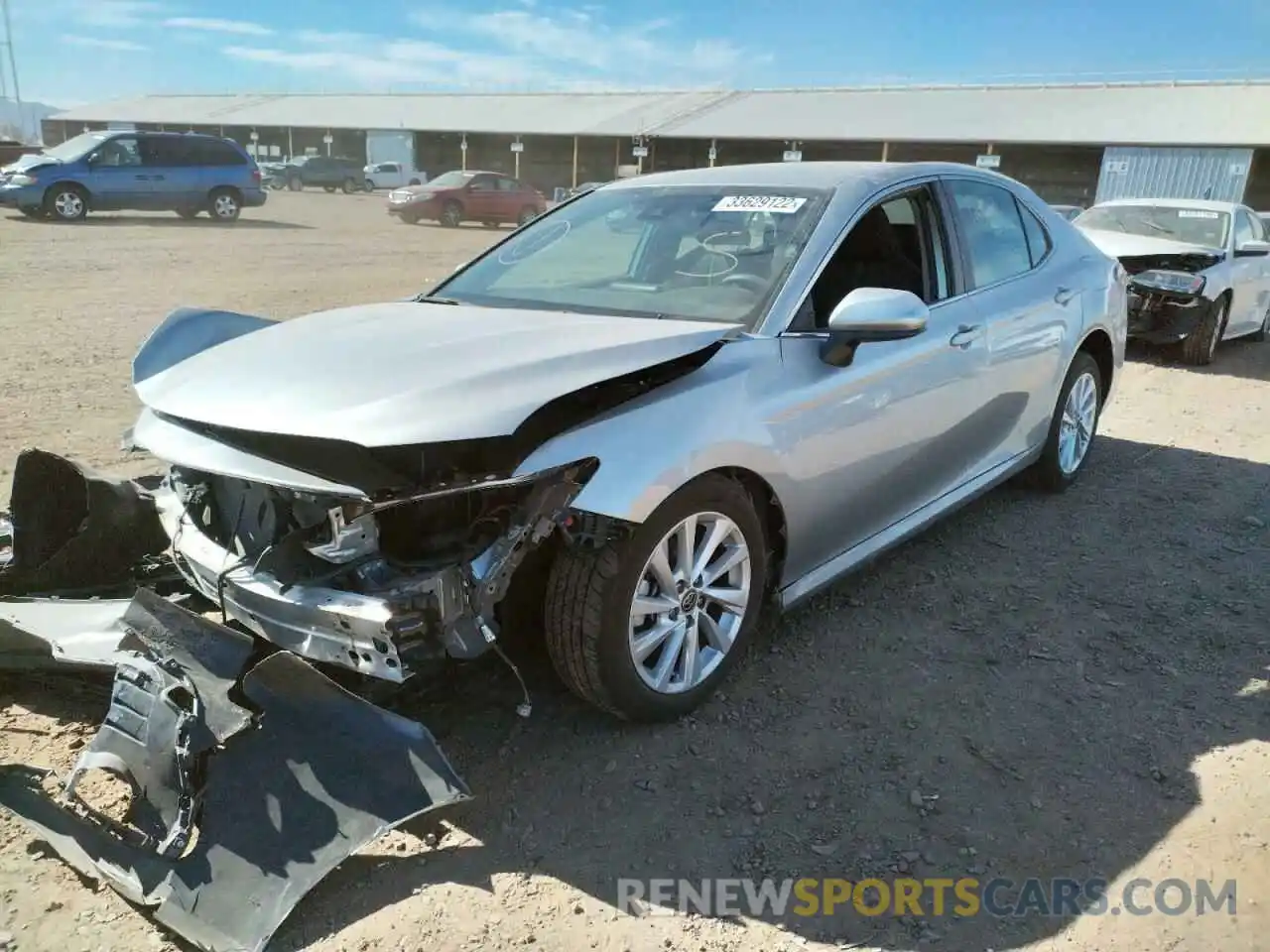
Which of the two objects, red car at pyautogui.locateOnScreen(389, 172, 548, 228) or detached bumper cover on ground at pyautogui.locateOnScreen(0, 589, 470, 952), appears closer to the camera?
detached bumper cover on ground at pyautogui.locateOnScreen(0, 589, 470, 952)

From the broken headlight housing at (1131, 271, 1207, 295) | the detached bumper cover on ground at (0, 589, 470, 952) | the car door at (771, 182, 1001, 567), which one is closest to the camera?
the detached bumper cover on ground at (0, 589, 470, 952)

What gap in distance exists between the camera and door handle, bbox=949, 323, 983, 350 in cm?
382

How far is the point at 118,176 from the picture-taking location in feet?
64.3

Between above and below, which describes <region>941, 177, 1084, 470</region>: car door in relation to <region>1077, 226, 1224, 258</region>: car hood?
below

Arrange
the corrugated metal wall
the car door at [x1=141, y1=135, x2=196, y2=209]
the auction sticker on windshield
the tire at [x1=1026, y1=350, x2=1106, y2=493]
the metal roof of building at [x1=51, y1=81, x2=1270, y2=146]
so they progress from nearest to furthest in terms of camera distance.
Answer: the auction sticker on windshield, the tire at [x1=1026, y1=350, x2=1106, y2=493], the car door at [x1=141, y1=135, x2=196, y2=209], the corrugated metal wall, the metal roof of building at [x1=51, y1=81, x2=1270, y2=146]

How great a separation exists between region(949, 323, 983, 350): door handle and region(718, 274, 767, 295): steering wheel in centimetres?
98

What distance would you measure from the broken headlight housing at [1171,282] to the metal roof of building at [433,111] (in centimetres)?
3423

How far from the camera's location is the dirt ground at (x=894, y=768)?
7.48ft

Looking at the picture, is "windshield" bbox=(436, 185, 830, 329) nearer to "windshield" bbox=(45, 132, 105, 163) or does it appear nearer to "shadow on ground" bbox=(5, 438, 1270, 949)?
"shadow on ground" bbox=(5, 438, 1270, 949)

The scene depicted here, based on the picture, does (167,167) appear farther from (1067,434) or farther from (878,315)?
(878,315)

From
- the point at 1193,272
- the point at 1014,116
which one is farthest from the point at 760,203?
the point at 1014,116

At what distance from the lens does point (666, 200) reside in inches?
152

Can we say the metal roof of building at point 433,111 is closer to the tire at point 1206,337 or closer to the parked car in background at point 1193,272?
the parked car in background at point 1193,272

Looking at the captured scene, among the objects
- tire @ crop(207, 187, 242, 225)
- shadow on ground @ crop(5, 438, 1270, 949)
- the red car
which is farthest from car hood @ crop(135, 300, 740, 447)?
the red car
